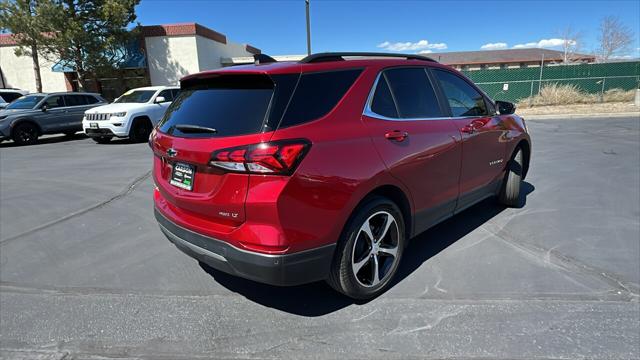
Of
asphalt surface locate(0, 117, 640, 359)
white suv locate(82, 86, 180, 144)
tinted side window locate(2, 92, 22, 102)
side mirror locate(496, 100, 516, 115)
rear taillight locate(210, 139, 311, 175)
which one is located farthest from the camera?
tinted side window locate(2, 92, 22, 102)

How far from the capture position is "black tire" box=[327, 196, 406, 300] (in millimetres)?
2738

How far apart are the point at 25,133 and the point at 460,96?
14989mm

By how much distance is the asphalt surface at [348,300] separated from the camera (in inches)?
100

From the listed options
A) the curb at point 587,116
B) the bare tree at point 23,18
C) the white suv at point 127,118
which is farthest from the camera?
the bare tree at point 23,18

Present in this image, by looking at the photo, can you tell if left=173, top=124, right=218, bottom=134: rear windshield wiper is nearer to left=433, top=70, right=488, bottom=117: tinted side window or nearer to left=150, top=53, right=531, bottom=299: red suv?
left=150, top=53, right=531, bottom=299: red suv

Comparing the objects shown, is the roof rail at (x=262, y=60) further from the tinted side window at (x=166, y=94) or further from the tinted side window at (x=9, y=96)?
the tinted side window at (x=9, y=96)

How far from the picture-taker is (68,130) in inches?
581

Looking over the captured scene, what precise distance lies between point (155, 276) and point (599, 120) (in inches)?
675

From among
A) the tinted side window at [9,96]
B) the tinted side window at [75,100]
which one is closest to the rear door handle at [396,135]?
the tinted side window at [75,100]

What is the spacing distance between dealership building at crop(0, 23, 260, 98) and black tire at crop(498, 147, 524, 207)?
74.9ft

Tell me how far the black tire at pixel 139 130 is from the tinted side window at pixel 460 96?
1110 cm

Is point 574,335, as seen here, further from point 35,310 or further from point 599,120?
point 599,120

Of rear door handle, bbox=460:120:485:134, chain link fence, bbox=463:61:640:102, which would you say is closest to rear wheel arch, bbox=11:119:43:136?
rear door handle, bbox=460:120:485:134

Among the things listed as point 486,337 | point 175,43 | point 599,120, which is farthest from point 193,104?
point 175,43
